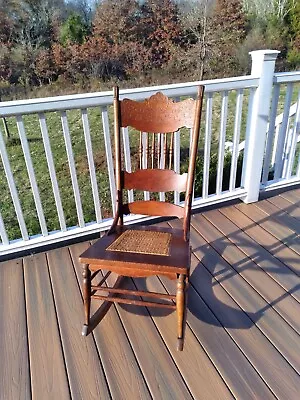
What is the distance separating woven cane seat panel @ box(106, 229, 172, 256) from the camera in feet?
4.84

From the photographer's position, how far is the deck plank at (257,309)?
58.7 inches

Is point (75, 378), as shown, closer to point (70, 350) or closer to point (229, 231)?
point (70, 350)

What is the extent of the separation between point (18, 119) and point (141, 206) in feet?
2.68

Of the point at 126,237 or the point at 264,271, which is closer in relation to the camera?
the point at 126,237

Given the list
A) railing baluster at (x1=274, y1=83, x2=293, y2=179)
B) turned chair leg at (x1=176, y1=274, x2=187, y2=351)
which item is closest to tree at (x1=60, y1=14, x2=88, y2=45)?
railing baluster at (x1=274, y1=83, x2=293, y2=179)

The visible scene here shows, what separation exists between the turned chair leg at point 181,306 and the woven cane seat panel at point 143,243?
133mm

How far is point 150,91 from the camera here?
1.93 m

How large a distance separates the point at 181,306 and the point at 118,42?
10027 millimetres

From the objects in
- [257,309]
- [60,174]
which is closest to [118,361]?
[257,309]

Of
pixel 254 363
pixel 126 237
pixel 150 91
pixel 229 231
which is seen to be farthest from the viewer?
pixel 229 231

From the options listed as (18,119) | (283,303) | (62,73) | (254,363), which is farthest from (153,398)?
(62,73)

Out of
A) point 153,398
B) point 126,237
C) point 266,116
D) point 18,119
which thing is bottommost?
point 153,398

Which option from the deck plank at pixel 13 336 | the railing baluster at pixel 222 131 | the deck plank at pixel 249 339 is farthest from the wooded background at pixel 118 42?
the deck plank at pixel 249 339

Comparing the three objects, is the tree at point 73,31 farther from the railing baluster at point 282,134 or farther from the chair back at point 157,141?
the chair back at point 157,141
